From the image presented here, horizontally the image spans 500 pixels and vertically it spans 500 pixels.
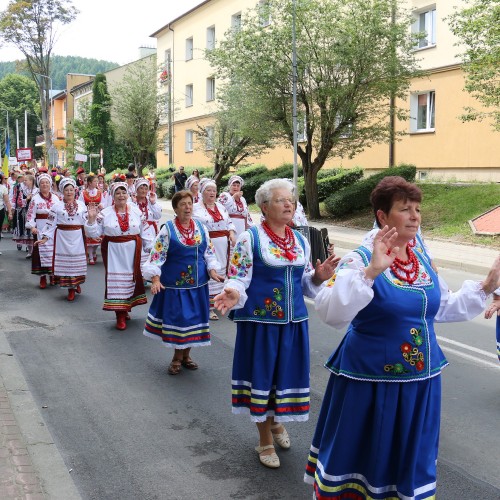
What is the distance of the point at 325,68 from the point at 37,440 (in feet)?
59.2

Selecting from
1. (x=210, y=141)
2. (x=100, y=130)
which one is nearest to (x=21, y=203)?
(x=210, y=141)

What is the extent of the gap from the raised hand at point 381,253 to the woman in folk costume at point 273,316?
1.72 metres

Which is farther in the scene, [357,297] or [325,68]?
[325,68]

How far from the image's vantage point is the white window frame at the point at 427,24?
82.9 feet

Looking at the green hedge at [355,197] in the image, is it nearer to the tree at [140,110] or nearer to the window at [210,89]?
the window at [210,89]

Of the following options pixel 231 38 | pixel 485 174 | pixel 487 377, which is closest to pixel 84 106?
pixel 231 38

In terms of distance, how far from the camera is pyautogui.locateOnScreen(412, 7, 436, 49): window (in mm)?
25312

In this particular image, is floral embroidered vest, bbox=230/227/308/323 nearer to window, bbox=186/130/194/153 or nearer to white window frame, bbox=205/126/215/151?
white window frame, bbox=205/126/215/151

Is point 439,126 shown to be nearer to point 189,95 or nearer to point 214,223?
point 214,223

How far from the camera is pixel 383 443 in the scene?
10.7 feet

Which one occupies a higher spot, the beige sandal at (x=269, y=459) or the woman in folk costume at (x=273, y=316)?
Answer: the woman in folk costume at (x=273, y=316)

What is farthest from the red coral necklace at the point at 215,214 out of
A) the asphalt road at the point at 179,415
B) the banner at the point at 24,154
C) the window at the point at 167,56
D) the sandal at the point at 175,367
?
the window at the point at 167,56

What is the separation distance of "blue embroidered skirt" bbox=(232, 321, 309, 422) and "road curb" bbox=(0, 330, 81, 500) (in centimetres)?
125

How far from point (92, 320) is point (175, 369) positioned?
3.01 m
